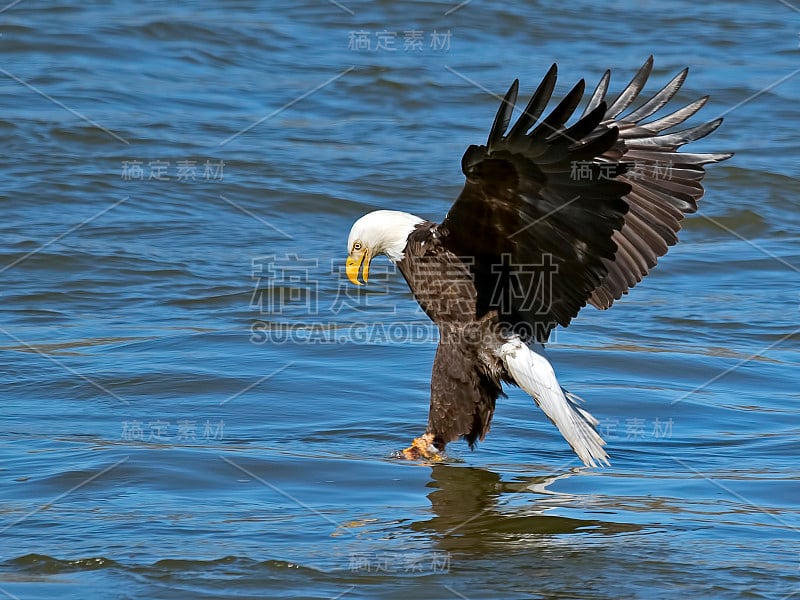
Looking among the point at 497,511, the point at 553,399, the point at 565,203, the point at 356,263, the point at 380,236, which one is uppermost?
the point at 565,203

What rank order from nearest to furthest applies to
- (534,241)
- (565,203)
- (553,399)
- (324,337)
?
(565,203) < (534,241) < (553,399) < (324,337)

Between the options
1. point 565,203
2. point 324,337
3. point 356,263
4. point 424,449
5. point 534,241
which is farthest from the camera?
point 324,337

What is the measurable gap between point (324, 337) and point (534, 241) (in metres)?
2.62

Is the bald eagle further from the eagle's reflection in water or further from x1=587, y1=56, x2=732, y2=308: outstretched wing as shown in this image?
the eagle's reflection in water

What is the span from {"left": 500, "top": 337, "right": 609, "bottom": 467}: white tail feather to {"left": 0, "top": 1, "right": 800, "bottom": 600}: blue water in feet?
0.60

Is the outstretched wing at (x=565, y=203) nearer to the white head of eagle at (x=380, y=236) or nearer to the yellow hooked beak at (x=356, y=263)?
the white head of eagle at (x=380, y=236)

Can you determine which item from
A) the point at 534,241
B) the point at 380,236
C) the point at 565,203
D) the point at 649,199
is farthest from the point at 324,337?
the point at 565,203

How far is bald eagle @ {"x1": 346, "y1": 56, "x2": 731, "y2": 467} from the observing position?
4664mm

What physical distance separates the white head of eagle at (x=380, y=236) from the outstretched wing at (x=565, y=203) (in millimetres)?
366

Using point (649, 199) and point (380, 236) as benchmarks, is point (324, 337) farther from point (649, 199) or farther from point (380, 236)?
point (649, 199)

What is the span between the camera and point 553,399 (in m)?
5.34

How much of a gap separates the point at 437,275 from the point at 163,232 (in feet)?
14.7

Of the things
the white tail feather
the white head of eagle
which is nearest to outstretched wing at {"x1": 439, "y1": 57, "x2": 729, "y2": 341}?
the white tail feather

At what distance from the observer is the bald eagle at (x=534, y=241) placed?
15.3 ft
